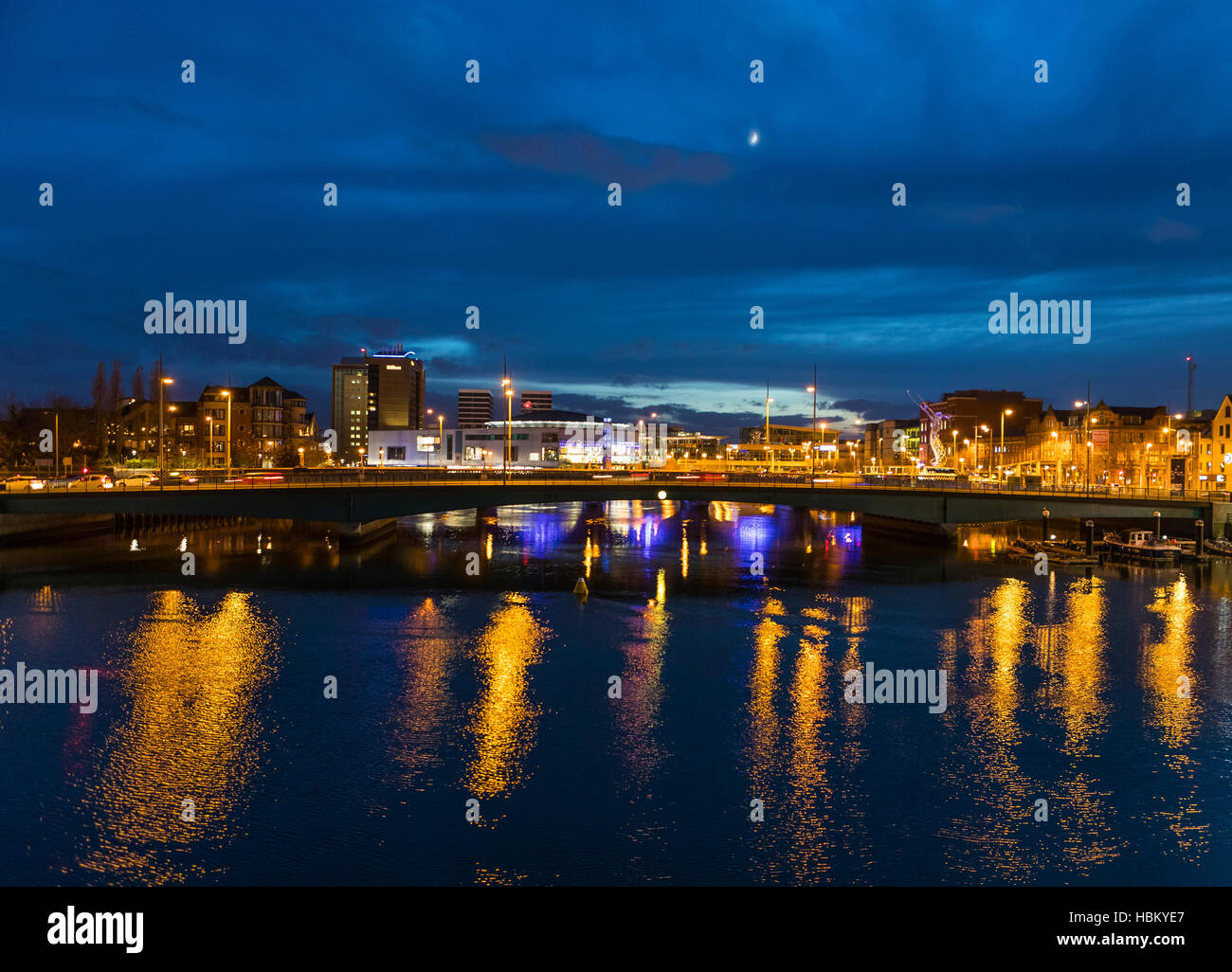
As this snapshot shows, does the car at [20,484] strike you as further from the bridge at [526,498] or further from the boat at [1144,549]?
the boat at [1144,549]

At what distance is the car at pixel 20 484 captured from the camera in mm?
73994

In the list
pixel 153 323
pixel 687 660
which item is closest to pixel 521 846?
pixel 687 660

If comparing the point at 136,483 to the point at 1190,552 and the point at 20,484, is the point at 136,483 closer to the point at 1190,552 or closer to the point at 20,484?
the point at 20,484

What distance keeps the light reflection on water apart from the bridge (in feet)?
47.7

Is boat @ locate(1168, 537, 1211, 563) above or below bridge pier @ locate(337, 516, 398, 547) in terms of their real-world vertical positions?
below

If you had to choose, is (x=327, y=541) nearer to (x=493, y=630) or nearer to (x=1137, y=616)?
(x=493, y=630)

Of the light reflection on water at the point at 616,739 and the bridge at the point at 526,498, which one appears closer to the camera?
the light reflection on water at the point at 616,739

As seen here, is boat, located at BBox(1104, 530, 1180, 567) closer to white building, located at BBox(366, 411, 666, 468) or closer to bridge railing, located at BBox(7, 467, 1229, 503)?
bridge railing, located at BBox(7, 467, 1229, 503)

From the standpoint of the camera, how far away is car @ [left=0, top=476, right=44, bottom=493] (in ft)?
243

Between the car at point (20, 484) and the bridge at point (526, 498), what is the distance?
232 centimetres

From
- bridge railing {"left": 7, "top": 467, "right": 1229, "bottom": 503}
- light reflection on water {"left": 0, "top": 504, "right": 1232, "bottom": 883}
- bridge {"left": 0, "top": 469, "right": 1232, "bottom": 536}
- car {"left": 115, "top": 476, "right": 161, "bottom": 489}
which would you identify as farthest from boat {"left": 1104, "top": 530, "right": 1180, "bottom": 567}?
car {"left": 115, "top": 476, "right": 161, "bottom": 489}

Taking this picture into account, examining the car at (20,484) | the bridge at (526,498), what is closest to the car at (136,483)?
the bridge at (526,498)

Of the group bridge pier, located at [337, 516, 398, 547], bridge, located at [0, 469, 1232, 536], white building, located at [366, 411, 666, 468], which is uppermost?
white building, located at [366, 411, 666, 468]

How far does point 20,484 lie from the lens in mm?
81188
